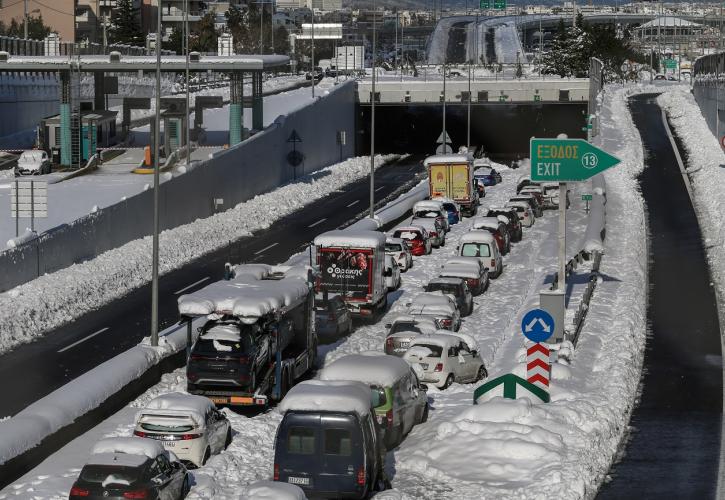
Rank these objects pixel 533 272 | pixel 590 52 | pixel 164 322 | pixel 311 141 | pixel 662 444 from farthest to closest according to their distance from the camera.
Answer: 1. pixel 590 52
2. pixel 311 141
3. pixel 533 272
4. pixel 164 322
5. pixel 662 444

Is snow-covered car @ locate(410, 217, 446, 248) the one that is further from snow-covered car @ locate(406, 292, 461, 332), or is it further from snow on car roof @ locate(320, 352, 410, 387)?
snow on car roof @ locate(320, 352, 410, 387)

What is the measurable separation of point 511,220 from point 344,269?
1923 centimetres

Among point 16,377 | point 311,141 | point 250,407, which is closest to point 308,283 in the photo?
point 250,407

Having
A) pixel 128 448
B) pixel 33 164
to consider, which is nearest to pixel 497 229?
pixel 33 164

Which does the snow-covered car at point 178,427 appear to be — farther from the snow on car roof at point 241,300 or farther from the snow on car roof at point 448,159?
the snow on car roof at point 448,159

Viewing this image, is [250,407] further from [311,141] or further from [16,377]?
[311,141]

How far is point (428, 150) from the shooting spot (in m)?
112

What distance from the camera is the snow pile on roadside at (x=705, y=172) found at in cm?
5629

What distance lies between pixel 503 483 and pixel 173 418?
6.23 meters

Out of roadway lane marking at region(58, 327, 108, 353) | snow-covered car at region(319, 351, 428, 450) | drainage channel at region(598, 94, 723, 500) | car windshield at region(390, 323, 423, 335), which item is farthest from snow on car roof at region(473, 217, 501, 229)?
snow-covered car at region(319, 351, 428, 450)

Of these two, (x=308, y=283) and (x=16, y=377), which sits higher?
(x=308, y=283)

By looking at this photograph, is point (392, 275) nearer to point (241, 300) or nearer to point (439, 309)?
point (439, 309)

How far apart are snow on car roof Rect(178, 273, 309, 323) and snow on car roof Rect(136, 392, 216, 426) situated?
14.9 feet

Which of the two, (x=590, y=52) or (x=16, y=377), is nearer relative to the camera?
(x=16, y=377)
